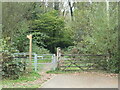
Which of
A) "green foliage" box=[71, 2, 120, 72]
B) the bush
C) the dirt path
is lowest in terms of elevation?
the dirt path

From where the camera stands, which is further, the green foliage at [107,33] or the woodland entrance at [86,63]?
the woodland entrance at [86,63]

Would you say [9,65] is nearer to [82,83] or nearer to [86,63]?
[82,83]

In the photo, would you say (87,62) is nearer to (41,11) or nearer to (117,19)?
(117,19)

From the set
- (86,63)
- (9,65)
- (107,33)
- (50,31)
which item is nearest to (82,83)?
(9,65)

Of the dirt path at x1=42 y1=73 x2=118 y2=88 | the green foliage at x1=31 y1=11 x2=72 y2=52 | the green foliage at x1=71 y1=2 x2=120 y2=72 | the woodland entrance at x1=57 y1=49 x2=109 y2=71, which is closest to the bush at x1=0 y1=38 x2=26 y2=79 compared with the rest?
the dirt path at x1=42 y1=73 x2=118 y2=88

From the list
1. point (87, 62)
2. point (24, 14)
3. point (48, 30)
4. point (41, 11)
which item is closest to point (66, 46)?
point (48, 30)

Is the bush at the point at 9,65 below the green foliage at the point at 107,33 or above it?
below

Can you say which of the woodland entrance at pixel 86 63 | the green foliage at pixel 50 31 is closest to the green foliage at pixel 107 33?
the woodland entrance at pixel 86 63

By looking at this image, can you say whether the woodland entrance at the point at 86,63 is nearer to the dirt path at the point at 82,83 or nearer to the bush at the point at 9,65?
the dirt path at the point at 82,83

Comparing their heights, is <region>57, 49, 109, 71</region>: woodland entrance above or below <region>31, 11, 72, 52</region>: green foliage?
below

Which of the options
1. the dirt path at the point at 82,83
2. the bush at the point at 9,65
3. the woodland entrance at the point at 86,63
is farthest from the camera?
the woodland entrance at the point at 86,63

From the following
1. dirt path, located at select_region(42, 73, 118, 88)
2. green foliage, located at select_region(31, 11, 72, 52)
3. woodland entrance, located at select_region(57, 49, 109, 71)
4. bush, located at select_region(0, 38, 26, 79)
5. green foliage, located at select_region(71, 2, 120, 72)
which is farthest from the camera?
green foliage, located at select_region(31, 11, 72, 52)

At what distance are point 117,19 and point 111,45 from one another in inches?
55.5

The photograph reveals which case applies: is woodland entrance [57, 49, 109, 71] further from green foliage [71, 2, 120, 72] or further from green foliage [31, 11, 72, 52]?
green foliage [31, 11, 72, 52]
